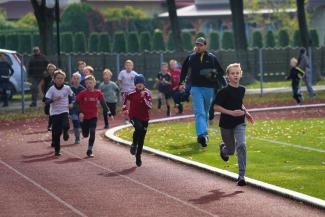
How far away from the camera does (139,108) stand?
757 inches

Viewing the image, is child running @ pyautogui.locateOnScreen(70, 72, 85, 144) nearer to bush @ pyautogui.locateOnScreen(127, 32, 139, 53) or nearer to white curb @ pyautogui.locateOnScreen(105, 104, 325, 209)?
white curb @ pyautogui.locateOnScreen(105, 104, 325, 209)

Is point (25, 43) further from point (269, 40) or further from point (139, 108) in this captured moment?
point (139, 108)

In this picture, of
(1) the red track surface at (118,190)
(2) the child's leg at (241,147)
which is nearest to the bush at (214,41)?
(1) the red track surface at (118,190)

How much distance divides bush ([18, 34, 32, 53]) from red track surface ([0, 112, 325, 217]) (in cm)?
4877

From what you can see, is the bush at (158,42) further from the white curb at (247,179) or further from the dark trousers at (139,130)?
the dark trousers at (139,130)

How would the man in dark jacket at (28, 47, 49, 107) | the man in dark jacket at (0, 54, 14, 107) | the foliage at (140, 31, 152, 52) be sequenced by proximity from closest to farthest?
the man in dark jacket at (28, 47, 49, 107), the man in dark jacket at (0, 54, 14, 107), the foliage at (140, 31, 152, 52)

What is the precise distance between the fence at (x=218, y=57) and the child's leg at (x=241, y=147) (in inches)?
941

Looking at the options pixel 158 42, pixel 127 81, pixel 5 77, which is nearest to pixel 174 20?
pixel 5 77

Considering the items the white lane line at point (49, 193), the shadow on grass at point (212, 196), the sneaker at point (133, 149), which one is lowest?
the shadow on grass at point (212, 196)

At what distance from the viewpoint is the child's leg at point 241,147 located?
623 inches

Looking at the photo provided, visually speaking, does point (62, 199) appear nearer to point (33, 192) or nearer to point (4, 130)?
point (33, 192)

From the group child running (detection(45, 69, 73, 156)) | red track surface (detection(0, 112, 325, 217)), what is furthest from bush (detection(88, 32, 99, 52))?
red track surface (detection(0, 112, 325, 217))

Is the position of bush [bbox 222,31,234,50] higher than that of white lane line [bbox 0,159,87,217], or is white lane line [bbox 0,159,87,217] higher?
bush [bbox 222,31,234,50]

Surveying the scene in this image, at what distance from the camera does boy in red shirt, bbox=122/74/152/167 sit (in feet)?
62.7
